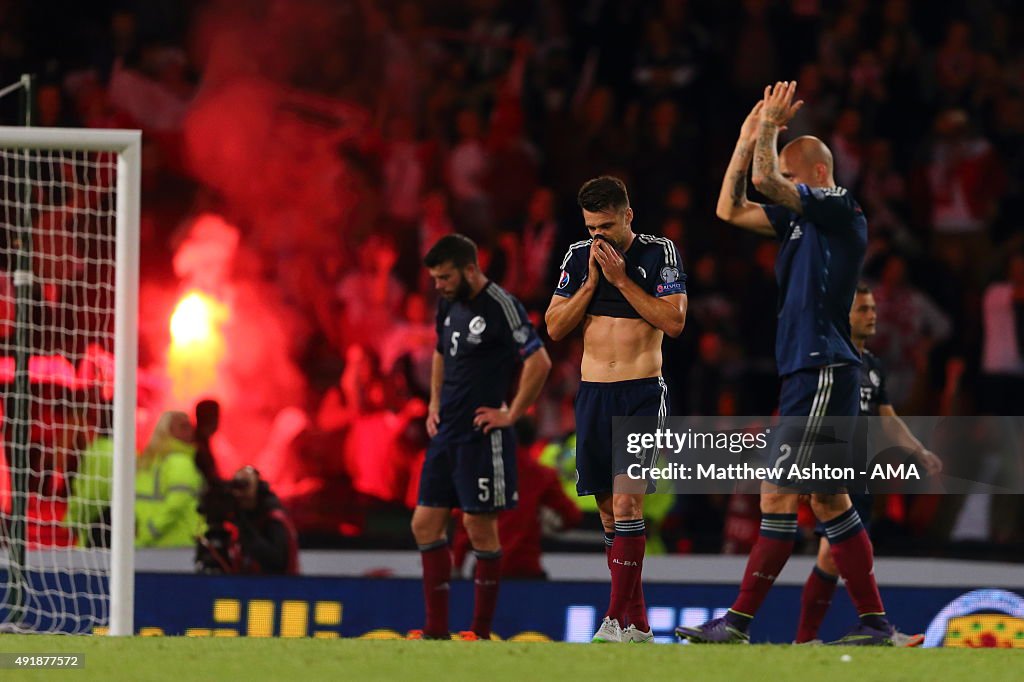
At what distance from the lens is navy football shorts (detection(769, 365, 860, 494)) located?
5.00 m

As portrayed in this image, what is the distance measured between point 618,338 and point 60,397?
4508 millimetres

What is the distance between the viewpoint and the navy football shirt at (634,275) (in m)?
5.28

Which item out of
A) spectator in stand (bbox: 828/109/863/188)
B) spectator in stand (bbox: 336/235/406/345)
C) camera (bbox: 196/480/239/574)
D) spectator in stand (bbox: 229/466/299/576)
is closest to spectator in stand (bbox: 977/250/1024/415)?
spectator in stand (bbox: 828/109/863/188)

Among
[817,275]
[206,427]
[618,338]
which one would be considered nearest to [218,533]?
[206,427]

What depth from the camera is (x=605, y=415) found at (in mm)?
5285

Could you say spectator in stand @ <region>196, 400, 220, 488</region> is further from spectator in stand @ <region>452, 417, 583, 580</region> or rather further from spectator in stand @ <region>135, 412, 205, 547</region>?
spectator in stand @ <region>452, 417, 583, 580</region>

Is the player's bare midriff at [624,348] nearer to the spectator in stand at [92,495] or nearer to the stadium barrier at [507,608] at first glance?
the stadium barrier at [507,608]

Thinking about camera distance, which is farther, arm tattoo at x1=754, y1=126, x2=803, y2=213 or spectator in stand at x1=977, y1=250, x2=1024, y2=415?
spectator in stand at x1=977, y1=250, x2=1024, y2=415

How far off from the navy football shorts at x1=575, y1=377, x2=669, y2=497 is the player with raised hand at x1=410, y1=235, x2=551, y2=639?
942 mm

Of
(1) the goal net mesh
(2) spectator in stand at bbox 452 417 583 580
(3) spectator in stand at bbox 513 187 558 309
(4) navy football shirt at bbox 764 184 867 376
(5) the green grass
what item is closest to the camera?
(5) the green grass

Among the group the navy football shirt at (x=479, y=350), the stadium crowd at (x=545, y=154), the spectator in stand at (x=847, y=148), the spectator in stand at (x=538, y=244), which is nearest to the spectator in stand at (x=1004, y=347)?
the stadium crowd at (x=545, y=154)

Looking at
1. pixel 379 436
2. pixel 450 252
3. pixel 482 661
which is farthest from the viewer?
pixel 379 436

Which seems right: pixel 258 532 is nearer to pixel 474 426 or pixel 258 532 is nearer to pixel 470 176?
pixel 474 426

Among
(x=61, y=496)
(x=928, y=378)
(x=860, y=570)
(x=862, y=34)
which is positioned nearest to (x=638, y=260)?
(x=860, y=570)
